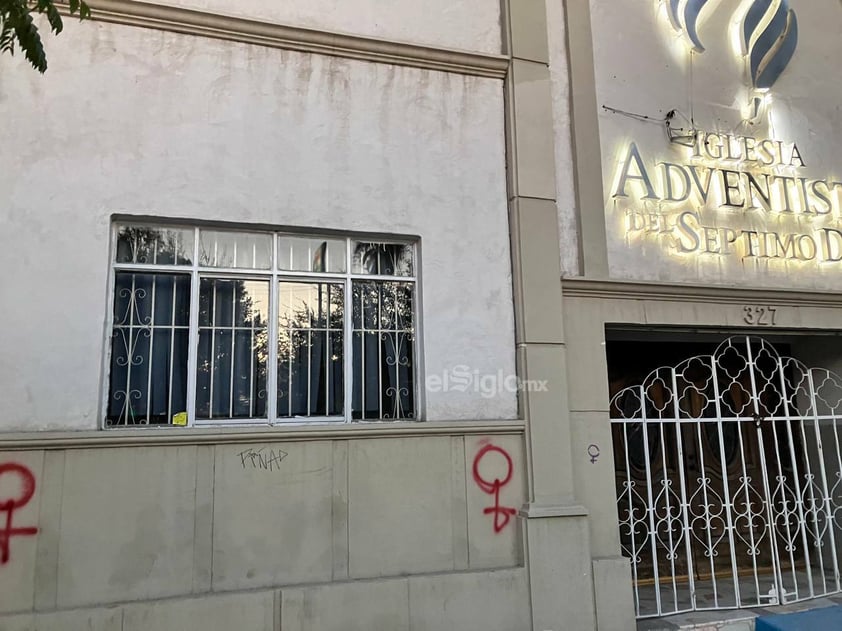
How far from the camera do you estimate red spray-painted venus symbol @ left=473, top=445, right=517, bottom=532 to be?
17.4 ft

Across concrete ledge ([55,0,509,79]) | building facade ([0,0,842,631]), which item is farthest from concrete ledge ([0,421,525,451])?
concrete ledge ([55,0,509,79])

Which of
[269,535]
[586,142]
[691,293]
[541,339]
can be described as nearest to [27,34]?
[269,535]

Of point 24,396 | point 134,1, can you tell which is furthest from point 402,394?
point 134,1

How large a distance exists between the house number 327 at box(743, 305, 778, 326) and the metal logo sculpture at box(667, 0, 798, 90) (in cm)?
243

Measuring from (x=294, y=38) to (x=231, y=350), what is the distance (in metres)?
2.65

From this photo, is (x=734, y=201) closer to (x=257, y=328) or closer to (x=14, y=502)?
(x=257, y=328)

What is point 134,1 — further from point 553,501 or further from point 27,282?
point 553,501

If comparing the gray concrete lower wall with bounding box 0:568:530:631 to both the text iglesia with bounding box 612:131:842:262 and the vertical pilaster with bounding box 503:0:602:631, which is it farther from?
the text iglesia with bounding box 612:131:842:262

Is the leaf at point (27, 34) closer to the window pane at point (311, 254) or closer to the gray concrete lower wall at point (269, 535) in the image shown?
the window pane at point (311, 254)

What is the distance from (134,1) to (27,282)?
2334 millimetres

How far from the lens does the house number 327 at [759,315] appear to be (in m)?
6.36

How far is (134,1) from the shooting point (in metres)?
5.05

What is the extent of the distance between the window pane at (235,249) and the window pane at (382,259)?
74 centimetres

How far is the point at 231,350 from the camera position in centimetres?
511
